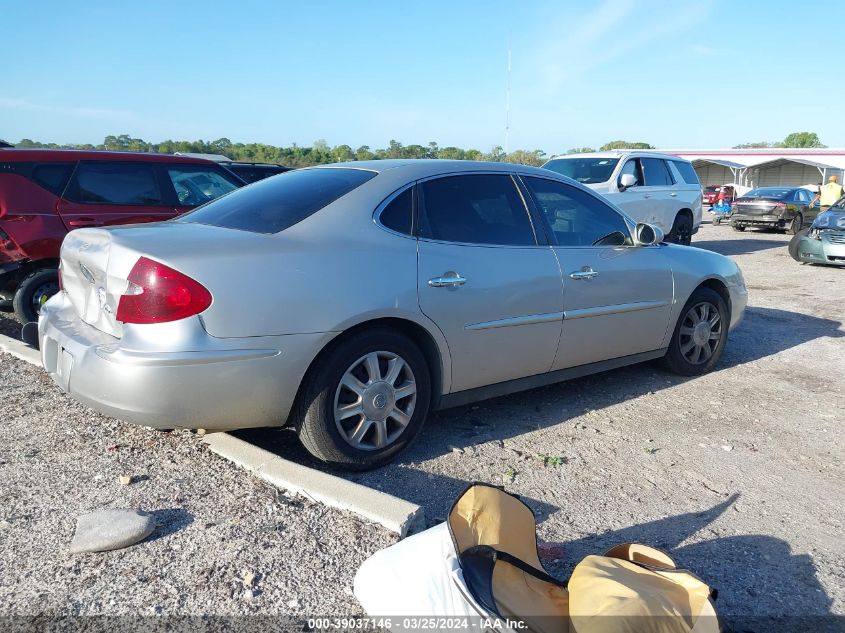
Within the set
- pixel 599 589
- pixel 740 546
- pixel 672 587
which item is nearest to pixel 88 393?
pixel 599 589

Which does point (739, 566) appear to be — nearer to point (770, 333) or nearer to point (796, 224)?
point (770, 333)

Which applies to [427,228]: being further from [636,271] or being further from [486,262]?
[636,271]

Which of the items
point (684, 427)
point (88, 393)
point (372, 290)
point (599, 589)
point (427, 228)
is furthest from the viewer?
point (684, 427)

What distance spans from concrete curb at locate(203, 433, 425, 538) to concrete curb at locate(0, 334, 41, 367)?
92.1 inches

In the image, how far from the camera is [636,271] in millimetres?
4848

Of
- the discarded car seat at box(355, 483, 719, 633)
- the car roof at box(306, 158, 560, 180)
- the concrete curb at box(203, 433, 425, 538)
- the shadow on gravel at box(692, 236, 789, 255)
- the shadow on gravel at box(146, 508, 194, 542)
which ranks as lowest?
the shadow on gravel at box(692, 236, 789, 255)

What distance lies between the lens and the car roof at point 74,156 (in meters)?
6.44

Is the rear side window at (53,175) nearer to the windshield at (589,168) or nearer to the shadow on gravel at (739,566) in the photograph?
the shadow on gravel at (739,566)

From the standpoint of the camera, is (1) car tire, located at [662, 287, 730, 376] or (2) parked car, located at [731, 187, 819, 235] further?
(2) parked car, located at [731, 187, 819, 235]

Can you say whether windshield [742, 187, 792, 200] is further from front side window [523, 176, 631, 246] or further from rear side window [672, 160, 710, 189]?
→ front side window [523, 176, 631, 246]

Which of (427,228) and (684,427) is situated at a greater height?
(427,228)

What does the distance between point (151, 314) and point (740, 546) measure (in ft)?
9.12

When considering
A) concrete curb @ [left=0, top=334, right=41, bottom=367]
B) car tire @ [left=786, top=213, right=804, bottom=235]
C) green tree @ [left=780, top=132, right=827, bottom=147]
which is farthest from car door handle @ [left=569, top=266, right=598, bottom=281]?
green tree @ [left=780, top=132, right=827, bottom=147]

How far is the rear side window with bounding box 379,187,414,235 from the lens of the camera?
3.73m
